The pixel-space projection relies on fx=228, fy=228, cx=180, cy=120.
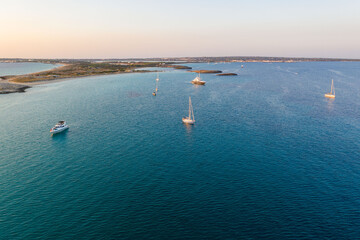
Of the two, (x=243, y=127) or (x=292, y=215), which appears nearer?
(x=292, y=215)

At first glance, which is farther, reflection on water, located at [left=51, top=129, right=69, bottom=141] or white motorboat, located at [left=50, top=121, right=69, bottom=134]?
white motorboat, located at [left=50, top=121, right=69, bottom=134]

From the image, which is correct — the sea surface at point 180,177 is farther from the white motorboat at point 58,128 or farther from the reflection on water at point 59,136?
the white motorboat at point 58,128

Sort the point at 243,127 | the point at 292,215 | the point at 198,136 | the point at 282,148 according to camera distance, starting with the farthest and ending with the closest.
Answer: the point at 243,127
the point at 198,136
the point at 282,148
the point at 292,215

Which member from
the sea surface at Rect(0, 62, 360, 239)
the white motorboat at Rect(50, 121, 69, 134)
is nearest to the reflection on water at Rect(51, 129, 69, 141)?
the sea surface at Rect(0, 62, 360, 239)

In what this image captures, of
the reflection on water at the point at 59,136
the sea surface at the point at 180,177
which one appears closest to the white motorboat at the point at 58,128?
the reflection on water at the point at 59,136

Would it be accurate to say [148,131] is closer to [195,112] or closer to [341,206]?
[195,112]

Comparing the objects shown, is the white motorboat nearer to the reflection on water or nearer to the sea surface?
the reflection on water

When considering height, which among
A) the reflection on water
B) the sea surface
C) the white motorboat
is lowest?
the sea surface

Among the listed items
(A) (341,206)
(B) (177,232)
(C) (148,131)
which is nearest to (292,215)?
(A) (341,206)

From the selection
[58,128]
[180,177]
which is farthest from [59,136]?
[180,177]
